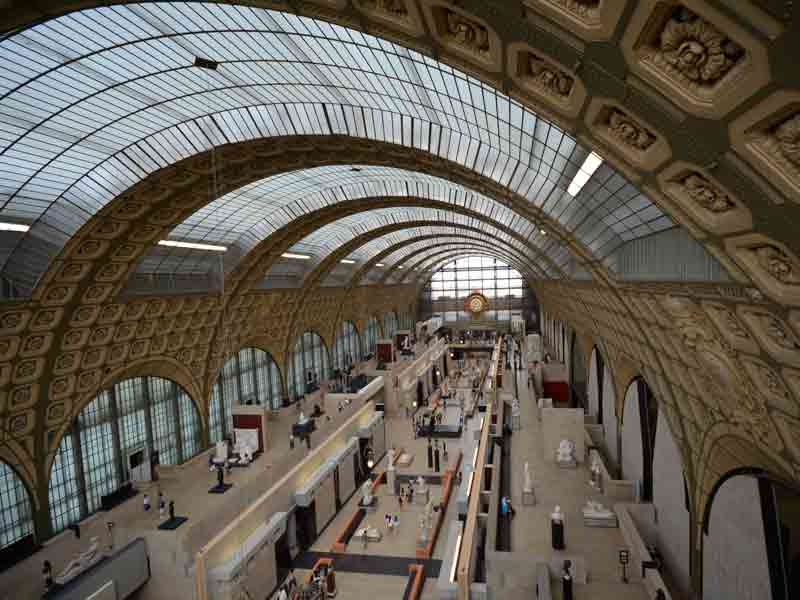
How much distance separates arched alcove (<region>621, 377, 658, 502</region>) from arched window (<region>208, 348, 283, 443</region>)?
25.0 metres

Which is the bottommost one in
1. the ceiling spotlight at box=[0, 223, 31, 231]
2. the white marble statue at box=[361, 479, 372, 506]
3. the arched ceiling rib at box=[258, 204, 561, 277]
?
the white marble statue at box=[361, 479, 372, 506]

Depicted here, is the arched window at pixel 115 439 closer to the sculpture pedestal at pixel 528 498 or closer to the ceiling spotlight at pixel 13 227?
the ceiling spotlight at pixel 13 227

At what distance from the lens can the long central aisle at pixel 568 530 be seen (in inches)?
595

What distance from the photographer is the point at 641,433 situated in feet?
75.5

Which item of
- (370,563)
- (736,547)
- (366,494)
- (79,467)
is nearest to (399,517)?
(366,494)

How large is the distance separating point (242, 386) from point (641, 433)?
3061 cm

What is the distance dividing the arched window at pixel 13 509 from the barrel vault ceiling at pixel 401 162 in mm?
633

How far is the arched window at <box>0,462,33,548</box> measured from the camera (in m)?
22.9

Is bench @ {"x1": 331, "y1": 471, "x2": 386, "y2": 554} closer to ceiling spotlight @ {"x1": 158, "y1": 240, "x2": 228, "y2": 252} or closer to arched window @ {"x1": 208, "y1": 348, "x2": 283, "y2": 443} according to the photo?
arched window @ {"x1": 208, "y1": 348, "x2": 283, "y2": 443}

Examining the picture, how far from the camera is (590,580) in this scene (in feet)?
50.6

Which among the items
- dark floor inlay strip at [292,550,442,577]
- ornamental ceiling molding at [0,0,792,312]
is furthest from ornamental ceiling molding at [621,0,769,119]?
dark floor inlay strip at [292,550,442,577]

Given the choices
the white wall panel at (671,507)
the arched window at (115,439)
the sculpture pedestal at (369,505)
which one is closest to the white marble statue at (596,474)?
the white wall panel at (671,507)

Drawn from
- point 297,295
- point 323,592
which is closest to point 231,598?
point 323,592

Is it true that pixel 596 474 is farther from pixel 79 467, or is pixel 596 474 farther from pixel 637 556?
pixel 79 467
